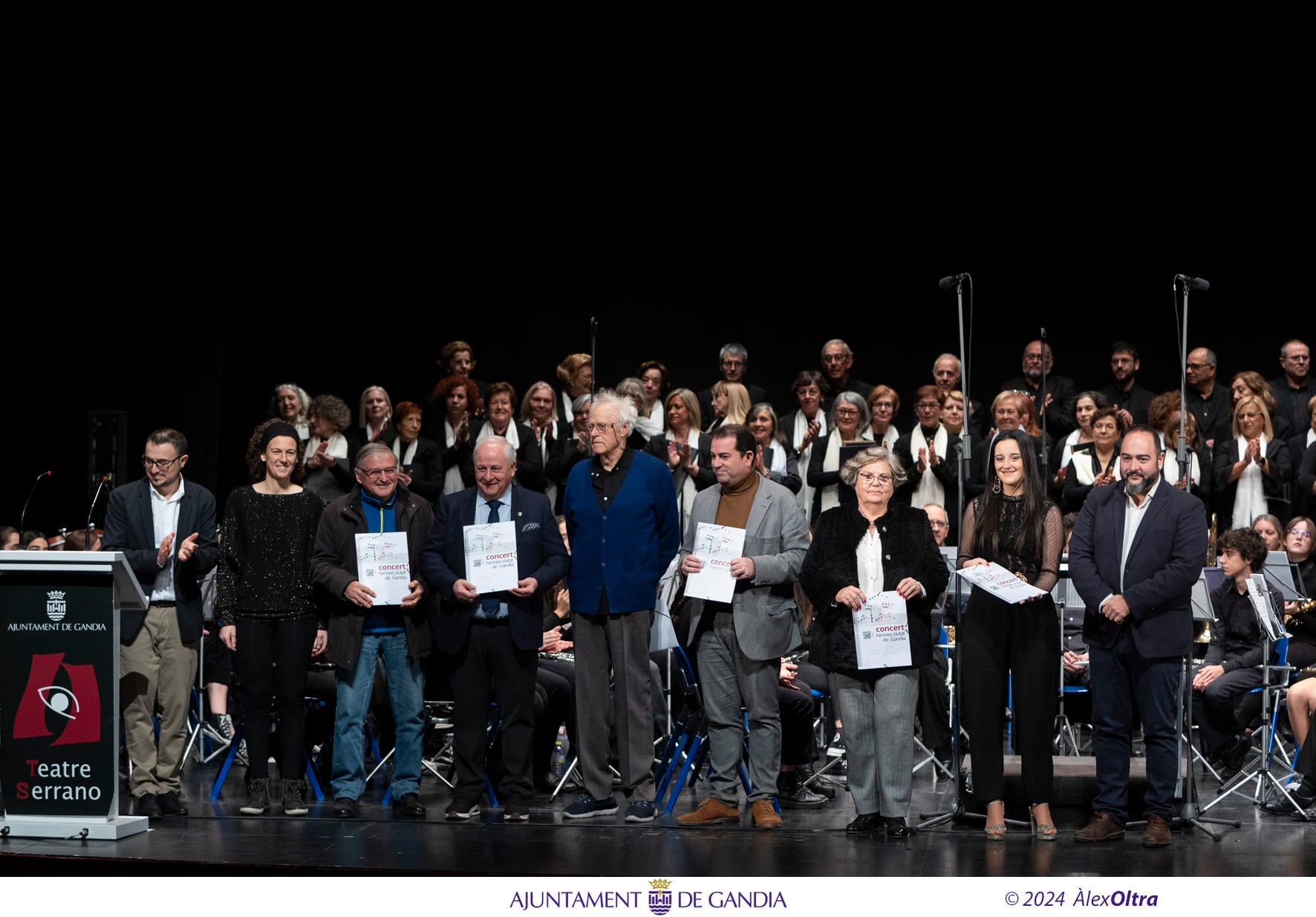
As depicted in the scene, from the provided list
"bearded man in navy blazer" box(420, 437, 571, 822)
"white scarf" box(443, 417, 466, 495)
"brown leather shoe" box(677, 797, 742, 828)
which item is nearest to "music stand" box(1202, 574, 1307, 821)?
"brown leather shoe" box(677, 797, 742, 828)

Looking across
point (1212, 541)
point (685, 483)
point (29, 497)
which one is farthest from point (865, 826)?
point (29, 497)

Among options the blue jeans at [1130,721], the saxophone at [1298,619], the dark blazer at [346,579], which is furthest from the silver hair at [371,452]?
the saxophone at [1298,619]

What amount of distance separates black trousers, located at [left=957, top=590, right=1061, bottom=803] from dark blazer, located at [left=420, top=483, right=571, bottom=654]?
1.75 m

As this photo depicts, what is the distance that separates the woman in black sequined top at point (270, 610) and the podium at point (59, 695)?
2.02 feet

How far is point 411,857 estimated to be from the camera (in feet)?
16.5

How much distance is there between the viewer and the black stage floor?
487cm

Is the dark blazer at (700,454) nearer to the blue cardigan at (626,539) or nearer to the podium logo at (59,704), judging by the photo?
the blue cardigan at (626,539)

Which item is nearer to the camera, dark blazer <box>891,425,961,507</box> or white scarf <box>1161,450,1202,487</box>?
white scarf <box>1161,450,1202,487</box>

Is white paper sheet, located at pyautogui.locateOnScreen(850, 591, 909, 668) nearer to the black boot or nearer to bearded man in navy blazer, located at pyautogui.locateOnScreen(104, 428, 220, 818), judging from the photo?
the black boot

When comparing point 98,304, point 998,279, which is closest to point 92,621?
point 98,304

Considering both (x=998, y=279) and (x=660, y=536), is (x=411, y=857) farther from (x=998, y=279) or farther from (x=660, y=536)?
(x=998, y=279)

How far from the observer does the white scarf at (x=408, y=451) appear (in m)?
9.19

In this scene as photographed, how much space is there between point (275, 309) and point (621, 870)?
7.19 m
